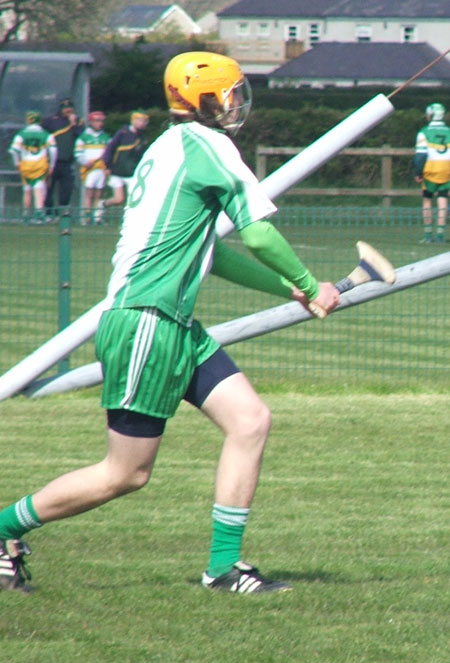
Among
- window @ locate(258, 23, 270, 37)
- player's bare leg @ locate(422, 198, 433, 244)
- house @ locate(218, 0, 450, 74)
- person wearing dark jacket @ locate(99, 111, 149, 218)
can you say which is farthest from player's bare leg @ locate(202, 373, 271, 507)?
window @ locate(258, 23, 270, 37)

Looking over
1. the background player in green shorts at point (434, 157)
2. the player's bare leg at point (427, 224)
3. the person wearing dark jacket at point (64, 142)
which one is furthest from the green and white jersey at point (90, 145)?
the player's bare leg at point (427, 224)

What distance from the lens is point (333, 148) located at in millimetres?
7973

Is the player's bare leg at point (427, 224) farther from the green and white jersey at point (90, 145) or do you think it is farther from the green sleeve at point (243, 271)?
the green and white jersey at point (90, 145)

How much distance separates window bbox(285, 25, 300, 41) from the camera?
133m

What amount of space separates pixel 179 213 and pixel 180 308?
0.32m

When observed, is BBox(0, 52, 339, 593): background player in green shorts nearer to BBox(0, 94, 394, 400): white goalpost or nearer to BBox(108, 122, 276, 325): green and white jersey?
BBox(108, 122, 276, 325): green and white jersey

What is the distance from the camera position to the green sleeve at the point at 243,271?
17.4 ft

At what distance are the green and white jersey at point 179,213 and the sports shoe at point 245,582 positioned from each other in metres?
0.92

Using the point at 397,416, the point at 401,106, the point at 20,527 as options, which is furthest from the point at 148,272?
the point at 401,106

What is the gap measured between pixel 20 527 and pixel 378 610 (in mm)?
1292

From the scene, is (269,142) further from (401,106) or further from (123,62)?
(401,106)

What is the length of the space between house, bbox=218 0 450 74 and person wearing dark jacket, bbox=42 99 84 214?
87522 mm

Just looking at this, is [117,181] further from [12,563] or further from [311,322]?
[12,563]

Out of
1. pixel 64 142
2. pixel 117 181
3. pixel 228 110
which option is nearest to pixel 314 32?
pixel 64 142
